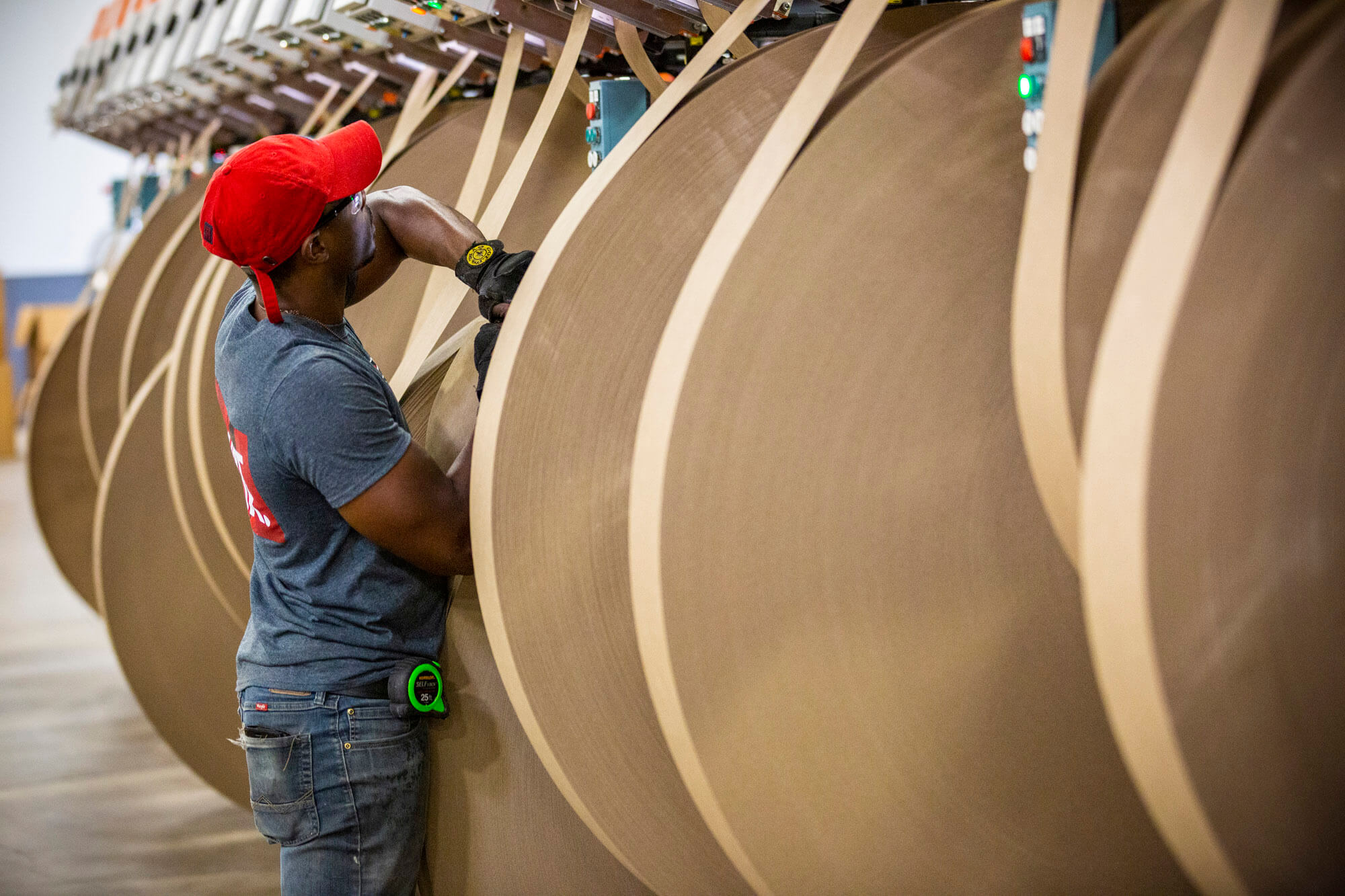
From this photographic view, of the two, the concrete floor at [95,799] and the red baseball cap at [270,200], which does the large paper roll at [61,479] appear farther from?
the red baseball cap at [270,200]

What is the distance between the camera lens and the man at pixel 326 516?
4.67ft

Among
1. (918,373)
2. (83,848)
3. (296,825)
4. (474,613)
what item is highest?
(918,373)

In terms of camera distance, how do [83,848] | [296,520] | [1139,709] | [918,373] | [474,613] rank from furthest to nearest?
[83,848] < [474,613] < [296,520] < [918,373] < [1139,709]

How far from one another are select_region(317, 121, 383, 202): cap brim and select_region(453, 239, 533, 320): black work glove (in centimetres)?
16

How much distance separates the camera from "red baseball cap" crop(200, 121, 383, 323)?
1422 mm

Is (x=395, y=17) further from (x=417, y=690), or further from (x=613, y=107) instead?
(x=417, y=690)

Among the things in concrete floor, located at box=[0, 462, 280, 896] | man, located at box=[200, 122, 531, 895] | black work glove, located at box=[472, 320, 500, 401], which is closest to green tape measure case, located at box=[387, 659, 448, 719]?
man, located at box=[200, 122, 531, 895]

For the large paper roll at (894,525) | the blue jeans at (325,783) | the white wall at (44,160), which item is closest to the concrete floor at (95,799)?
the blue jeans at (325,783)

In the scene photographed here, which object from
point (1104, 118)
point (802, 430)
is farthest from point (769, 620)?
point (1104, 118)

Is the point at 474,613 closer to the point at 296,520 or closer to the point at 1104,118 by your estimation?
the point at 296,520

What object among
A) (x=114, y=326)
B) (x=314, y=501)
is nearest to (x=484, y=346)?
(x=314, y=501)

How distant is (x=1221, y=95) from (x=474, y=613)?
44.3 inches

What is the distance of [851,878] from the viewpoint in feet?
4.30

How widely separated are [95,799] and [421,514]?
243 cm
